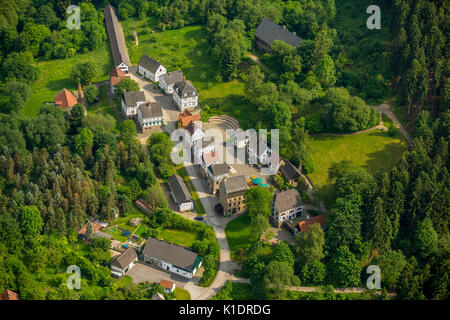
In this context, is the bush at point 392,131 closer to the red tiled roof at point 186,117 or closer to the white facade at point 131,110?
the red tiled roof at point 186,117

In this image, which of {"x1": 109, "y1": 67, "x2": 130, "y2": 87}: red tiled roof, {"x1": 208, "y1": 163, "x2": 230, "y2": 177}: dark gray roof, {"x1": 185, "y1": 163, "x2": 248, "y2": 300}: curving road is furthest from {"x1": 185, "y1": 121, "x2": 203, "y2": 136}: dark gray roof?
{"x1": 109, "y1": 67, "x2": 130, "y2": 87}: red tiled roof

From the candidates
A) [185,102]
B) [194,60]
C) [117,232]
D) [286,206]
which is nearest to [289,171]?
[286,206]

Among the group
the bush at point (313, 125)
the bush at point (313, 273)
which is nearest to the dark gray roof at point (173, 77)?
the bush at point (313, 125)

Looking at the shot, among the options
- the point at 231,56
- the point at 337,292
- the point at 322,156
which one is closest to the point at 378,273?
the point at 337,292

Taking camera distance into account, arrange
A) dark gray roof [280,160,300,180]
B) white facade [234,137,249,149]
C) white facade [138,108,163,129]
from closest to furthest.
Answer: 1. dark gray roof [280,160,300,180]
2. white facade [234,137,249,149]
3. white facade [138,108,163,129]

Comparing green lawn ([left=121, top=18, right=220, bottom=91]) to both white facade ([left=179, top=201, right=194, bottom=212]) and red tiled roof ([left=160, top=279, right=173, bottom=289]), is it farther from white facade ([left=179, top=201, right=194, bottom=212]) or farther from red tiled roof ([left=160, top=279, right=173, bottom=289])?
red tiled roof ([left=160, top=279, right=173, bottom=289])
